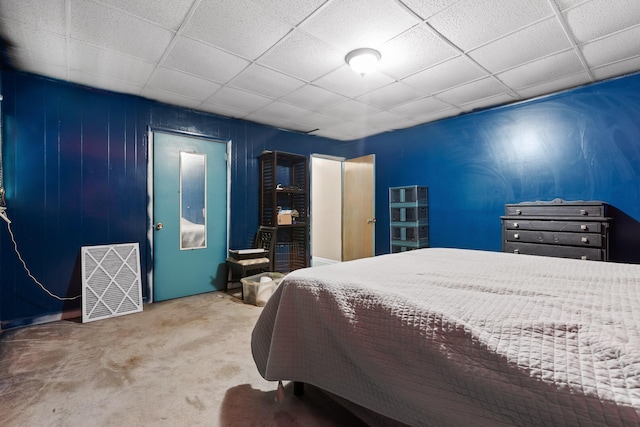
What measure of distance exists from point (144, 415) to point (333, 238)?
16.0ft

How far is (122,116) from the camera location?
3381mm

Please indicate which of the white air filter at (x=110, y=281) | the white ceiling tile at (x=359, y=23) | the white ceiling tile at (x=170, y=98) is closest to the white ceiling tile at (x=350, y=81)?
the white ceiling tile at (x=359, y=23)

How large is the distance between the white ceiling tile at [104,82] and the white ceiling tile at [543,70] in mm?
3963

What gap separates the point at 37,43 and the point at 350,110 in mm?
3205

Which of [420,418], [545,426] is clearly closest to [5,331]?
[420,418]

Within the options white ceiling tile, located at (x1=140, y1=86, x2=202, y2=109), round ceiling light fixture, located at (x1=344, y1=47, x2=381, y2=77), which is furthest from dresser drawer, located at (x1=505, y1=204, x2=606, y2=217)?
white ceiling tile, located at (x1=140, y1=86, x2=202, y2=109)

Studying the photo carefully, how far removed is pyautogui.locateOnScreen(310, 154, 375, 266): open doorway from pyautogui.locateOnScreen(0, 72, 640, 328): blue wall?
4.83ft

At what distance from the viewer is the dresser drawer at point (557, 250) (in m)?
2.78

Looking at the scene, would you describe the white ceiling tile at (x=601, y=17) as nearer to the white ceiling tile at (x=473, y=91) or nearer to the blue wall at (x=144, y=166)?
the white ceiling tile at (x=473, y=91)

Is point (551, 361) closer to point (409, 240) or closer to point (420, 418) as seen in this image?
point (420, 418)

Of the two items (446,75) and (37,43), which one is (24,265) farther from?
(446,75)

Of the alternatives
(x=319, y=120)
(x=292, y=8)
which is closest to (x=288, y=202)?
(x=319, y=120)

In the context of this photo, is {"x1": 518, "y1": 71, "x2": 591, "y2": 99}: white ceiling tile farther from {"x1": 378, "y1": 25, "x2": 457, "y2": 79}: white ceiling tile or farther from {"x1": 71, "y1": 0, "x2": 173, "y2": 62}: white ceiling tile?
{"x1": 71, "y1": 0, "x2": 173, "y2": 62}: white ceiling tile

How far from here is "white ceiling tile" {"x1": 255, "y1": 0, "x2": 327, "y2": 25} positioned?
6.28 feet
